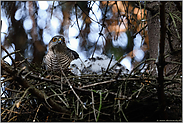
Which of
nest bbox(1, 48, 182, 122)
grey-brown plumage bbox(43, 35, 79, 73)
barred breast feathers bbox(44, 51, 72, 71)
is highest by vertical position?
grey-brown plumage bbox(43, 35, 79, 73)

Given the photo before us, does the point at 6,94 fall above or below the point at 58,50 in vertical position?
below

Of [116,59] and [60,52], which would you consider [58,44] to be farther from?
[116,59]

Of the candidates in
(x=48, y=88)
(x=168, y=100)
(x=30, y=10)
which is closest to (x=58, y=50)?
(x=30, y=10)

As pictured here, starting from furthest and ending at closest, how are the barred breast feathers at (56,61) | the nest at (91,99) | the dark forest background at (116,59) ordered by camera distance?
1. the barred breast feathers at (56,61)
2. the nest at (91,99)
3. the dark forest background at (116,59)

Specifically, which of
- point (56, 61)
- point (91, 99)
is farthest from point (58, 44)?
point (91, 99)

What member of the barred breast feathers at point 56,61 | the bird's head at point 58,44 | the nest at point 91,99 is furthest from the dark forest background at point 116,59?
the bird's head at point 58,44

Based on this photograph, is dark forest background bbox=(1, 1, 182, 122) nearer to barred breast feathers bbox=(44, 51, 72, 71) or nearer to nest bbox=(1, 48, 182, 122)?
nest bbox=(1, 48, 182, 122)

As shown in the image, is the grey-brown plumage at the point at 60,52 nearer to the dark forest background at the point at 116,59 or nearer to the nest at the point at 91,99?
the dark forest background at the point at 116,59

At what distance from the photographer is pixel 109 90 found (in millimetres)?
973

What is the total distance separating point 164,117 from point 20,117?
790 millimetres

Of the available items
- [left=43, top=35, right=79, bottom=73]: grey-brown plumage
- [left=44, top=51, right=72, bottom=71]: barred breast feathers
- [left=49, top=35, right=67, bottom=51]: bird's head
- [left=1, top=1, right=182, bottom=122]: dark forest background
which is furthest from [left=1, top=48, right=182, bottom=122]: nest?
[left=49, top=35, right=67, bottom=51]: bird's head

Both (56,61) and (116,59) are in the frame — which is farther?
(116,59)

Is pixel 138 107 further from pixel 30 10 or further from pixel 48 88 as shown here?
pixel 30 10

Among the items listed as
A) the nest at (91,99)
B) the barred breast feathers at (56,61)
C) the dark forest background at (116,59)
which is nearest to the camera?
the dark forest background at (116,59)
